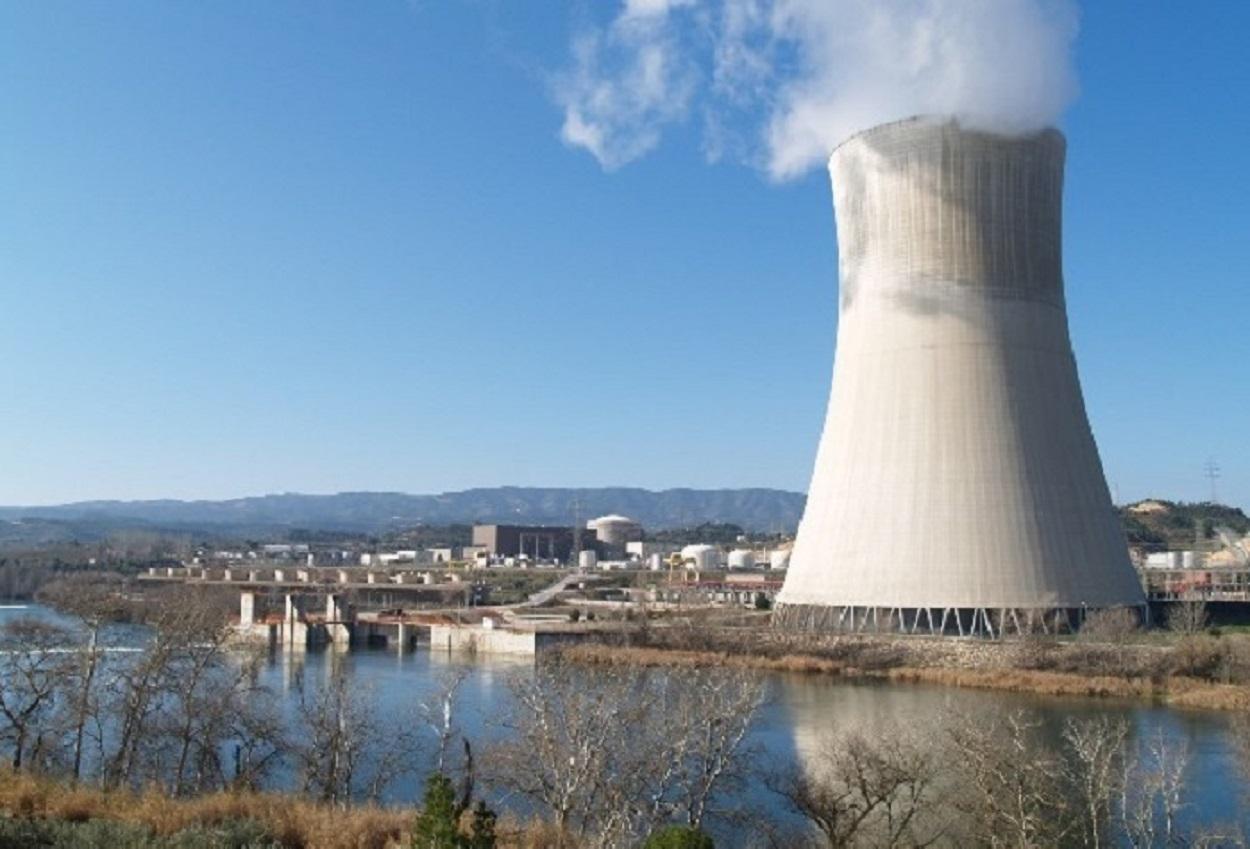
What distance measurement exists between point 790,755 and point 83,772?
830 centimetres

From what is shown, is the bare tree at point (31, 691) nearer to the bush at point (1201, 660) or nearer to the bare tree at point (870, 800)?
the bare tree at point (870, 800)

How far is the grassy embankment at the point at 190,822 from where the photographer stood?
6.57 meters

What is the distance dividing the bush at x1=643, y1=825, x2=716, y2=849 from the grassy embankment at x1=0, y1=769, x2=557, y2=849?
205 cm

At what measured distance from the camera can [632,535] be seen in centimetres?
11212

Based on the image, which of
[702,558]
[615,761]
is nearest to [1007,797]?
[615,761]

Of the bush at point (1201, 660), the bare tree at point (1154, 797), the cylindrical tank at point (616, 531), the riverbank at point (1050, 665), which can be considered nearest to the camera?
the bare tree at point (1154, 797)

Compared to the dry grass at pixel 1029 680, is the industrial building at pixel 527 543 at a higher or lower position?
higher

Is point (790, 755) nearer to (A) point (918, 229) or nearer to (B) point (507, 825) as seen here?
(B) point (507, 825)

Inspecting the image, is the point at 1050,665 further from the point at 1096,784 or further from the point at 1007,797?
the point at 1007,797

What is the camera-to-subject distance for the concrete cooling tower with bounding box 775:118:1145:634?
21.2 m

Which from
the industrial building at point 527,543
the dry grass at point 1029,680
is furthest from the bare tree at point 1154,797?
the industrial building at point 527,543

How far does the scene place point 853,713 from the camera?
18.5 meters

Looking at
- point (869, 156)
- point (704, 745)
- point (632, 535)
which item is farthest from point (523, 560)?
point (704, 745)

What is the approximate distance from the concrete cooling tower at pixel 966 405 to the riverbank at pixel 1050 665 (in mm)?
798
